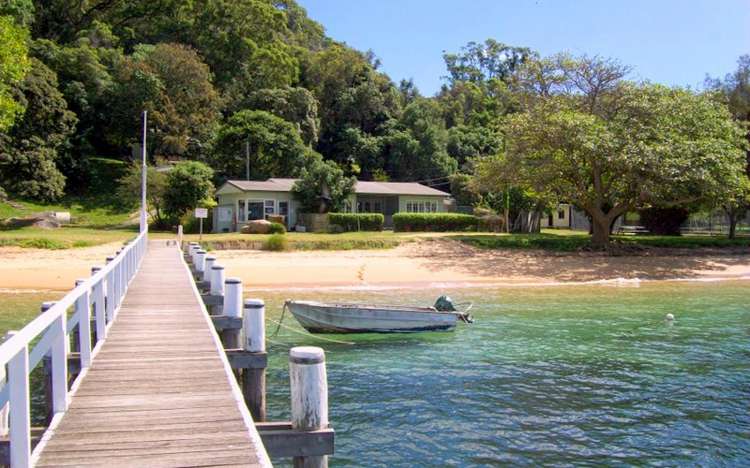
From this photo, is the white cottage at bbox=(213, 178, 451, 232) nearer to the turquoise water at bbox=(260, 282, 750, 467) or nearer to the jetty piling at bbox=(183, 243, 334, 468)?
the turquoise water at bbox=(260, 282, 750, 467)

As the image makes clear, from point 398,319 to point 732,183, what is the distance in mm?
26290

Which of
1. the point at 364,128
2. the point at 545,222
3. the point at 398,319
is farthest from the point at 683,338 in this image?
the point at 364,128

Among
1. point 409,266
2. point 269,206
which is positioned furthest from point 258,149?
point 409,266

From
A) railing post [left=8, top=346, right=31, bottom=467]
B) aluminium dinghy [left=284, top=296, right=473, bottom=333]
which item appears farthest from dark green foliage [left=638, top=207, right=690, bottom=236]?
railing post [left=8, top=346, right=31, bottom=467]

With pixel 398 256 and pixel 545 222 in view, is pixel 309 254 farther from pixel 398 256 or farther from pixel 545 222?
pixel 545 222

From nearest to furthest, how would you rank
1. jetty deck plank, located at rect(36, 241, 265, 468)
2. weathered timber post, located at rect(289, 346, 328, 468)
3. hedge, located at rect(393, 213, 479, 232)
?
jetty deck plank, located at rect(36, 241, 265, 468) < weathered timber post, located at rect(289, 346, 328, 468) < hedge, located at rect(393, 213, 479, 232)

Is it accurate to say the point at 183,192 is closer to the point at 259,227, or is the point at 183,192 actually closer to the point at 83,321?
the point at 259,227

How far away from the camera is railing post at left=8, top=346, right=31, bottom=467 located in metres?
3.81

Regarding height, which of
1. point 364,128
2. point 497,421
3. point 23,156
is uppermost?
point 364,128

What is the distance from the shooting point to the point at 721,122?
36500 millimetres

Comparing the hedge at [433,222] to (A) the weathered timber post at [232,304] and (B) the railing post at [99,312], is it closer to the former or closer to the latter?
(A) the weathered timber post at [232,304]

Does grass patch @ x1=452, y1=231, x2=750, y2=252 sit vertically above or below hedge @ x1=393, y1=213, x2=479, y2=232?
below

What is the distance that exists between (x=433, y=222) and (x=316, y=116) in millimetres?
33789

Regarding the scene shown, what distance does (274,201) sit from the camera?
4681 centimetres
